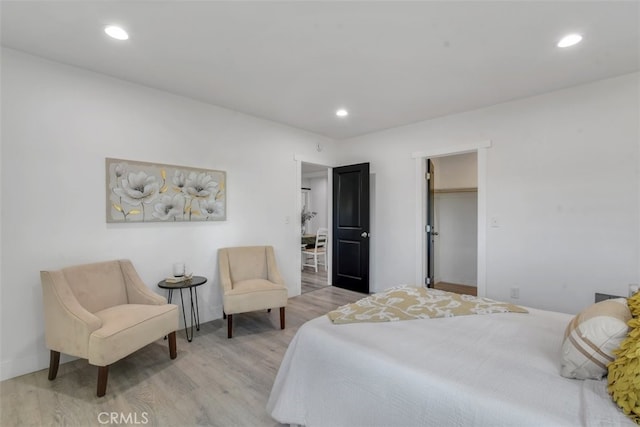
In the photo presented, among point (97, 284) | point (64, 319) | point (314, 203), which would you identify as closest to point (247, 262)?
point (97, 284)

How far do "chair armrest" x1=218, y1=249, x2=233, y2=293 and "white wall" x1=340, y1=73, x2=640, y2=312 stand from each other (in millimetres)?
3071

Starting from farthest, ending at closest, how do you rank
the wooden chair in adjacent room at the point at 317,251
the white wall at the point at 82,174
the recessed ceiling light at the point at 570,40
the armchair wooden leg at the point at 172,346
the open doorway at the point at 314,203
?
the open doorway at the point at 314,203, the wooden chair in adjacent room at the point at 317,251, the armchair wooden leg at the point at 172,346, the white wall at the point at 82,174, the recessed ceiling light at the point at 570,40

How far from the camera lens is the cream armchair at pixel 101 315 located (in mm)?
2033

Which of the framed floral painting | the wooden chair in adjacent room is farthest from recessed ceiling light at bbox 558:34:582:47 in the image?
the wooden chair in adjacent room

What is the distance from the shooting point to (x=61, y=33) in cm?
213

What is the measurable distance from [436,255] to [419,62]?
363 centimetres

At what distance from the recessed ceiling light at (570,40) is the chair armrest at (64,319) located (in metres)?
4.00

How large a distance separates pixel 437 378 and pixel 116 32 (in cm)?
292

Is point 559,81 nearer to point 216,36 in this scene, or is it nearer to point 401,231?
point 401,231

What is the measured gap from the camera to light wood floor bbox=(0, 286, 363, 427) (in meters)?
1.84

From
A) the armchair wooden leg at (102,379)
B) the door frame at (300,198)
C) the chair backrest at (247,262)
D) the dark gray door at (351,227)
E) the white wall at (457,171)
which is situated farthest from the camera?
the white wall at (457,171)

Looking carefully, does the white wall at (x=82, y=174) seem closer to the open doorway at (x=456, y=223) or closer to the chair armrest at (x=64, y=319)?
the chair armrest at (x=64, y=319)

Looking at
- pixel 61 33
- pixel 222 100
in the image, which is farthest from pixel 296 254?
pixel 61 33

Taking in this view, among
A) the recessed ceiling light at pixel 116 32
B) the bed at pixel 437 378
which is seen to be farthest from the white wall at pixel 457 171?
the recessed ceiling light at pixel 116 32
